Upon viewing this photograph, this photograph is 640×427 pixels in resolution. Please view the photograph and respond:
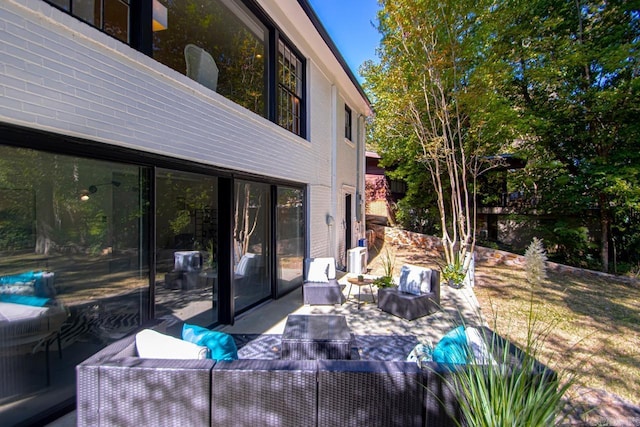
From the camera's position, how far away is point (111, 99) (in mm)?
2943

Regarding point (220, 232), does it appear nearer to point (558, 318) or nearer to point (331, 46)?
point (331, 46)

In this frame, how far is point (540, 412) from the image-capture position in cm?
164

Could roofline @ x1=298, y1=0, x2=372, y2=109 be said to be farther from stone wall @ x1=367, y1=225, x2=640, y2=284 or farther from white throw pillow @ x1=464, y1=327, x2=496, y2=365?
stone wall @ x1=367, y1=225, x2=640, y2=284

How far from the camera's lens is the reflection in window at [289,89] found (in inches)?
253

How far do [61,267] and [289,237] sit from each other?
449 cm

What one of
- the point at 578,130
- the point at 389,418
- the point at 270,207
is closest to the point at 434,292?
the point at 270,207

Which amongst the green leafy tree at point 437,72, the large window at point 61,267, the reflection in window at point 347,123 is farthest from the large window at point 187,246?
the reflection in window at point 347,123

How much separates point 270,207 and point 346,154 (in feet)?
17.0

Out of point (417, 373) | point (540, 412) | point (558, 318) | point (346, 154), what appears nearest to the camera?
point (540, 412)

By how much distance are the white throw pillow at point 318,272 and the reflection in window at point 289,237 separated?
0.71m

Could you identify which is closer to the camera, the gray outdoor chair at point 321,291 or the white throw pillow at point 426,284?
the white throw pillow at point 426,284

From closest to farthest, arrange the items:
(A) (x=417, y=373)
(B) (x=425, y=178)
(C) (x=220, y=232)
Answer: (A) (x=417, y=373) → (C) (x=220, y=232) → (B) (x=425, y=178)

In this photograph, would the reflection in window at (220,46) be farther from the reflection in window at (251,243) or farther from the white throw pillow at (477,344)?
the white throw pillow at (477,344)

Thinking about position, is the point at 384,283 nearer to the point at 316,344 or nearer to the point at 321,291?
the point at 321,291
